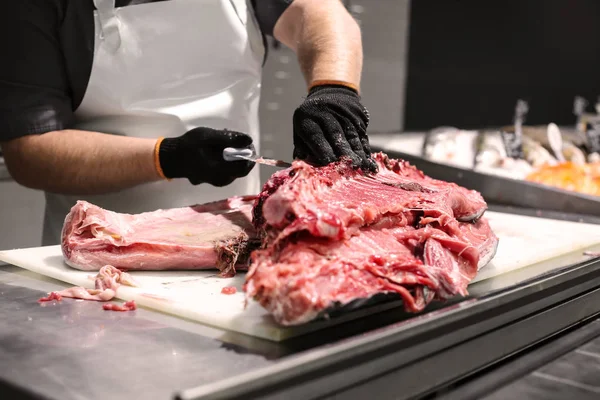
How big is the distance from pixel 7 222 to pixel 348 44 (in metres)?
2.30

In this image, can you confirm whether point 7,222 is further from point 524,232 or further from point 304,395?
point 304,395

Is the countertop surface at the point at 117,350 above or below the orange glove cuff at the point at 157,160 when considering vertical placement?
below

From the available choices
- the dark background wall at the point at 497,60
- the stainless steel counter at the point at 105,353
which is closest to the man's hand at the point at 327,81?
the stainless steel counter at the point at 105,353

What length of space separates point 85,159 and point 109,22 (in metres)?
0.52

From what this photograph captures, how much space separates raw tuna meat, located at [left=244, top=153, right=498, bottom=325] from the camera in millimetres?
1185

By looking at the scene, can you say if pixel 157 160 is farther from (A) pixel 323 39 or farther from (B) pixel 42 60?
(A) pixel 323 39

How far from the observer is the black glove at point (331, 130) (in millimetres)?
1868

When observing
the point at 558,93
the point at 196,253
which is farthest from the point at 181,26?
the point at 558,93

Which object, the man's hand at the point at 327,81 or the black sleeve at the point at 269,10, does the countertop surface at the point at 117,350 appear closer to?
the man's hand at the point at 327,81

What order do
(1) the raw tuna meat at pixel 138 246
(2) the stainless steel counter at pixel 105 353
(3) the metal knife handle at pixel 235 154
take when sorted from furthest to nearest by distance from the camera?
(3) the metal knife handle at pixel 235 154
(1) the raw tuna meat at pixel 138 246
(2) the stainless steel counter at pixel 105 353

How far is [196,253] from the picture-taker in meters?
1.71

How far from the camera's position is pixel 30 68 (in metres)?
2.35

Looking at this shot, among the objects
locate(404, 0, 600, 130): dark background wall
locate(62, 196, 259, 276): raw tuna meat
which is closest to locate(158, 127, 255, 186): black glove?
locate(62, 196, 259, 276): raw tuna meat

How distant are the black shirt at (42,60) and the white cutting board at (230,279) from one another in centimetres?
71
